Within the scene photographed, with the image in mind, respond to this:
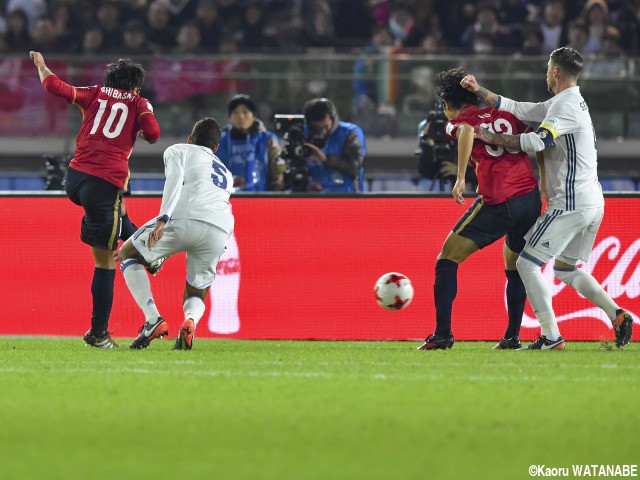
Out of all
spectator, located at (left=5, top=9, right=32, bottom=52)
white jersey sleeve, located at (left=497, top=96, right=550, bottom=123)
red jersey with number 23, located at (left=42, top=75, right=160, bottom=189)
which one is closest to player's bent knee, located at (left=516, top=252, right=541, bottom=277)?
white jersey sleeve, located at (left=497, top=96, right=550, bottom=123)

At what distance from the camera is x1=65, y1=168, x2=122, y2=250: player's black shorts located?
867 centimetres

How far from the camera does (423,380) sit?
21.1ft

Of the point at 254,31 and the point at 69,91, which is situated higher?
the point at 254,31

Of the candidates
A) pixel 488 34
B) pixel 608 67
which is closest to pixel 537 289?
pixel 608 67

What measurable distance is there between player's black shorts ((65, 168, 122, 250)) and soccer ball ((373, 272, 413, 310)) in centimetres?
205

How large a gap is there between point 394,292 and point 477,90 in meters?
1.72

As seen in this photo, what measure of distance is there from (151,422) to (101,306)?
3.71 metres

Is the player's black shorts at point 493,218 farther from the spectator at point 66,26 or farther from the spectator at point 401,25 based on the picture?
the spectator at point 66,26

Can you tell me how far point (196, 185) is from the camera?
8414mm

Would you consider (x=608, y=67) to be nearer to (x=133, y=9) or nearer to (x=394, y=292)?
(x=394, y=292)

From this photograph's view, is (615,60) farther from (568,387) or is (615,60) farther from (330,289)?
(568,387)

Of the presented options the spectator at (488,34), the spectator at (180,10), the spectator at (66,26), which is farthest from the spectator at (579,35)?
the spectator at (66,26)

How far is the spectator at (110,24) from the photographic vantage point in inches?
653

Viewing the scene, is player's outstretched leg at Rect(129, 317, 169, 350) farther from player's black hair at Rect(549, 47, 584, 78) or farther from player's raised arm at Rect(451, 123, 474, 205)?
player's black hair at Rect(549, 47, 584, 78)
